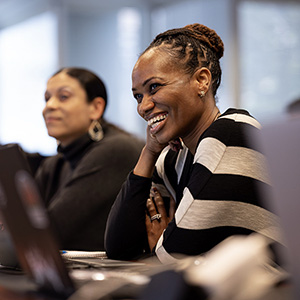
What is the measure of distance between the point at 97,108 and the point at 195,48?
127 centimetres

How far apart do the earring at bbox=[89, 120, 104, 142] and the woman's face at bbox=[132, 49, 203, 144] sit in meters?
1.13

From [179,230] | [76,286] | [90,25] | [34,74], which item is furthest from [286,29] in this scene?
[76,286]

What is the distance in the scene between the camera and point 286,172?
19.5 inches

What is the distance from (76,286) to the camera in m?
0.65

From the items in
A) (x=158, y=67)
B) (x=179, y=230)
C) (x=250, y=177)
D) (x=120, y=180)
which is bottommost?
(x=120, y=180)

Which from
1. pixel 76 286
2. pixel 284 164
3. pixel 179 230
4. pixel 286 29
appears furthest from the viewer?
pixel 286 29

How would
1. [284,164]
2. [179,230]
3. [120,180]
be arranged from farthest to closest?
1. [120,180]
2. [179,230]
3. [284,164]

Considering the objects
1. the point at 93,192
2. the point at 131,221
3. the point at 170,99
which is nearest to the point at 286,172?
the point at 170,99

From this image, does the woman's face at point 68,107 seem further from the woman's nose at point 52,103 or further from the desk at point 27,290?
the desk at point 27,290

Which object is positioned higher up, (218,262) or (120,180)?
(218,262)

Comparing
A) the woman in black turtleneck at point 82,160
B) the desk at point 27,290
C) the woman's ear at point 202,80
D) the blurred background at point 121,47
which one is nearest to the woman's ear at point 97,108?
the woman in black turtleneck at point 82,160

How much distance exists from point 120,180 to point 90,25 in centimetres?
337

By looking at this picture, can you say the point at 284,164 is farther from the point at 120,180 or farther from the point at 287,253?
the point at 120,180

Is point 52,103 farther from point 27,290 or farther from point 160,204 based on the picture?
point 27,290
